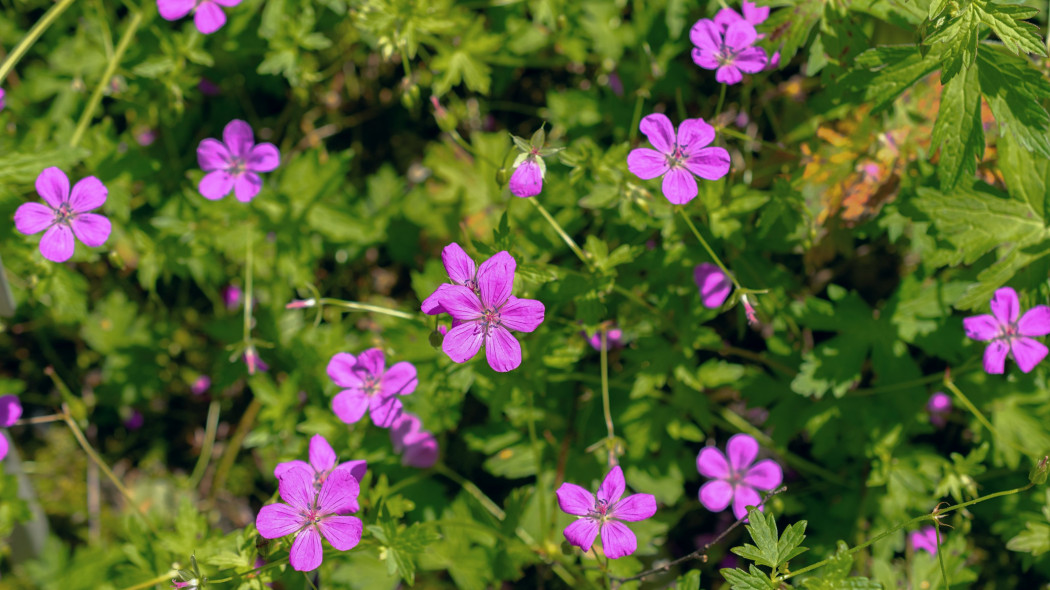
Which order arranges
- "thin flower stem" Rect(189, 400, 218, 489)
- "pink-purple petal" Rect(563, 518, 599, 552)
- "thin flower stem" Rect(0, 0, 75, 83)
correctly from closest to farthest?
"pink-purple petal" Rect(563, 518, 599, 552) < "thin flower stem" Rect(0, 0, 75, 83) < "thin flower stem" Rect(189, 400, 218, 489)

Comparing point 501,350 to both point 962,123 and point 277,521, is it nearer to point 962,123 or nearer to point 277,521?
point 277,521

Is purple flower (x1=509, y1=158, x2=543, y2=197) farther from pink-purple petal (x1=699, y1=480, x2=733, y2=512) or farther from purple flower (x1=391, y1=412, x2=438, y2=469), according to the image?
pink-purple petal (x1=699, y1=480, x2=733, y2=512)

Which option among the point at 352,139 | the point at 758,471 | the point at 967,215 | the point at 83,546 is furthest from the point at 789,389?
the point at 83,546

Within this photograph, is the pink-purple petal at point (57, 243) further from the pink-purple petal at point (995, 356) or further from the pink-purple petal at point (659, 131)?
the pink-purple petal at point (995, 356)

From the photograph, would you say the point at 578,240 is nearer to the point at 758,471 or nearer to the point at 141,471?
the point at 758,471

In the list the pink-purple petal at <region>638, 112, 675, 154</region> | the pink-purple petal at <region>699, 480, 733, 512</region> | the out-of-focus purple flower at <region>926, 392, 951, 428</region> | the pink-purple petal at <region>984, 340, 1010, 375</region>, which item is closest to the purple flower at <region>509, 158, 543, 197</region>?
the pink-purple petal at <region>638, 112, 675, 154</region>

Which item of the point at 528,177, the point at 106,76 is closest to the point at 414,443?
the point at 528,177
